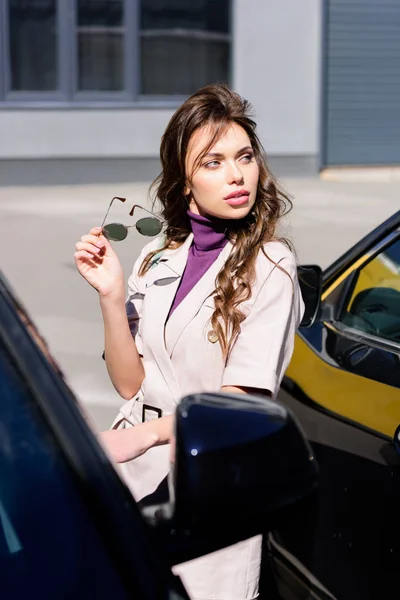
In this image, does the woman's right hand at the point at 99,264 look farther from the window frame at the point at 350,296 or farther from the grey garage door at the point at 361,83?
the grey garage door at the point at 361,83

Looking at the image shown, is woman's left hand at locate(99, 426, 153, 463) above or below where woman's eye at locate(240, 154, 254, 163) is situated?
below

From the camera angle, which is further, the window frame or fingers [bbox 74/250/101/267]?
the window frame

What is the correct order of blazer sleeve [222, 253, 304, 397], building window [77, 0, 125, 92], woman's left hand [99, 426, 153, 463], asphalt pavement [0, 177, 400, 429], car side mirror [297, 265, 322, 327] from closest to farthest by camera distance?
woman's left hand [99, 426, 153, 463], blazer sleeve [222, 253, 304, 397], car side mirror [297, 265, 322, 327], asphalt pavement [0, 177, 400, 429], building window [77, 0, 125, 92]

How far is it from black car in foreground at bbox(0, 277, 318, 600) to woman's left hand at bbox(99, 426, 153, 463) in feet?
1.48

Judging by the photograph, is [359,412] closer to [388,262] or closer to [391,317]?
[391,317]

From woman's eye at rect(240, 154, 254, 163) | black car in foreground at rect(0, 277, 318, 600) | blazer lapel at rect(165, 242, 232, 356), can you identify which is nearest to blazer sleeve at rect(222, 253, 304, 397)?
blazer lapel at rect(165, 242, 232, 356)

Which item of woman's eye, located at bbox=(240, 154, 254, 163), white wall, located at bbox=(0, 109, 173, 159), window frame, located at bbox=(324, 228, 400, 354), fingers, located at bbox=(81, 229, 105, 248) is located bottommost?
white wall, located at bbox=(0, 109, 173, 159)

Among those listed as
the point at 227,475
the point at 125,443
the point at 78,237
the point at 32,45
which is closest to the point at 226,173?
the point at 125,443

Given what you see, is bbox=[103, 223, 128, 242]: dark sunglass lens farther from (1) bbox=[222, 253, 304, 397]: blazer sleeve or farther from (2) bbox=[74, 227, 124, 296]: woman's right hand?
(1) bbox=[222, 253, 304, 397]: blazer sleeve

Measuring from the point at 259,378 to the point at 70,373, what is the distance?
403 centimetres

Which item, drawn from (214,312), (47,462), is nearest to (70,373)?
(214,312)

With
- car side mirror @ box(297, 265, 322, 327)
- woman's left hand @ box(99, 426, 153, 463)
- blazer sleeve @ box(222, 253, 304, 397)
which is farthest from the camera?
car side mirror @ box(297, 265, 322, 327)

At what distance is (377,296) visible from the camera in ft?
11.2

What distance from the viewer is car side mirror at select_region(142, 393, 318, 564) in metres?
1.46
